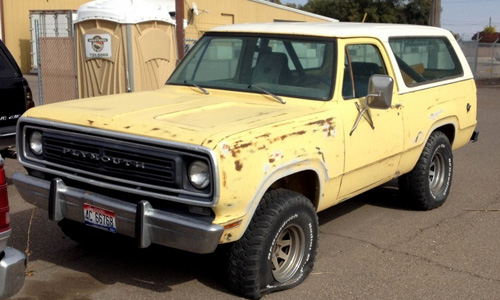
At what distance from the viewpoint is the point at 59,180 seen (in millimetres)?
4879

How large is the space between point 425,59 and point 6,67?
4.57 metres

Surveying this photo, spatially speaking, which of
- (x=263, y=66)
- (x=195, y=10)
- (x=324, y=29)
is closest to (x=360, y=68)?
(x=324, y=29)

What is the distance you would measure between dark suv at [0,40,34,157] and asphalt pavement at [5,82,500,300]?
0.65 metres

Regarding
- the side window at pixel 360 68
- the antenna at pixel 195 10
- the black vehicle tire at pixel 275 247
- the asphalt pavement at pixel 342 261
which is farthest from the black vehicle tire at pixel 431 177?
the antenna at pixel 195 10

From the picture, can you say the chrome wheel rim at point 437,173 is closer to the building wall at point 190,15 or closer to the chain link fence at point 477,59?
the chain link fence at point 477,59

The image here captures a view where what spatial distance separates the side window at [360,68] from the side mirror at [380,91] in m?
0.19

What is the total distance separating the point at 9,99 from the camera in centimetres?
756

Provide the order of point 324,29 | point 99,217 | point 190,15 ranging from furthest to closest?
point 190,15 < point 324,29 < point 99,217

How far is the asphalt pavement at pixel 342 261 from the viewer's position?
4969 mm

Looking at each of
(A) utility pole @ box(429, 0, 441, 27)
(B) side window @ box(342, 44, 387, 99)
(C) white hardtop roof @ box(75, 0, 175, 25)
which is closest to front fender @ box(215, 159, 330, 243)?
(B) side window @ box(342, 44, 387, 99)

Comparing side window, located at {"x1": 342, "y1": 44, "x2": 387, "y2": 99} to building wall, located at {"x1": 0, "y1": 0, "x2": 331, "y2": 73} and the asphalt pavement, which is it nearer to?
the asphalt pavement

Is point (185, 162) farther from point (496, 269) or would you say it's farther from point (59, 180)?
point (496, 269)

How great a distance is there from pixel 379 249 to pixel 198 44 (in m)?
A: 2.52

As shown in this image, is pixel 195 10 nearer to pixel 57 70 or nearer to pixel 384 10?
pixel 57 70
